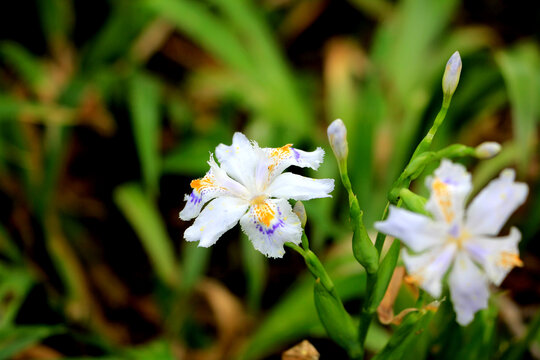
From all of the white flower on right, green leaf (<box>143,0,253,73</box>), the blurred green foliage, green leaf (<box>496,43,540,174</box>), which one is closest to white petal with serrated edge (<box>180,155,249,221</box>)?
the white flower on right

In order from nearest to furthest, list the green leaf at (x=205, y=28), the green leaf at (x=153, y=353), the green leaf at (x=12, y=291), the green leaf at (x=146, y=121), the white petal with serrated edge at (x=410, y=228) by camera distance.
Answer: the white petal with serrated edge at (x=410, y=228), the green leaf at (x=153, y=353), the green leaf at (x=12, y=291), the green leaf at (x=146, y=121), the green leaf at (x=205, y=28)

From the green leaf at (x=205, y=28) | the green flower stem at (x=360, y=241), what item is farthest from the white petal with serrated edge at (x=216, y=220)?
the green leaf at (x=205, y=28)

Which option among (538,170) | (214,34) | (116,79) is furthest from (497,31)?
(116,79)

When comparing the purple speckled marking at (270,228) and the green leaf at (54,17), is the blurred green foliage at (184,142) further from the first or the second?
the purple speckled marking at (270,228)

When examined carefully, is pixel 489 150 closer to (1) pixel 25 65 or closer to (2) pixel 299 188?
(2) pixel 299 188

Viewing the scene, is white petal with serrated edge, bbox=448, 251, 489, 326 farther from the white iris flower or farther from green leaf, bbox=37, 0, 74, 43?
green leaf, bbox=37, 0, 74, 43

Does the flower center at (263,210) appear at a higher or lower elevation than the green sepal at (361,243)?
higher

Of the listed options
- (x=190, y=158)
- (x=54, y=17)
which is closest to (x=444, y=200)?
(x=190, y=158)
